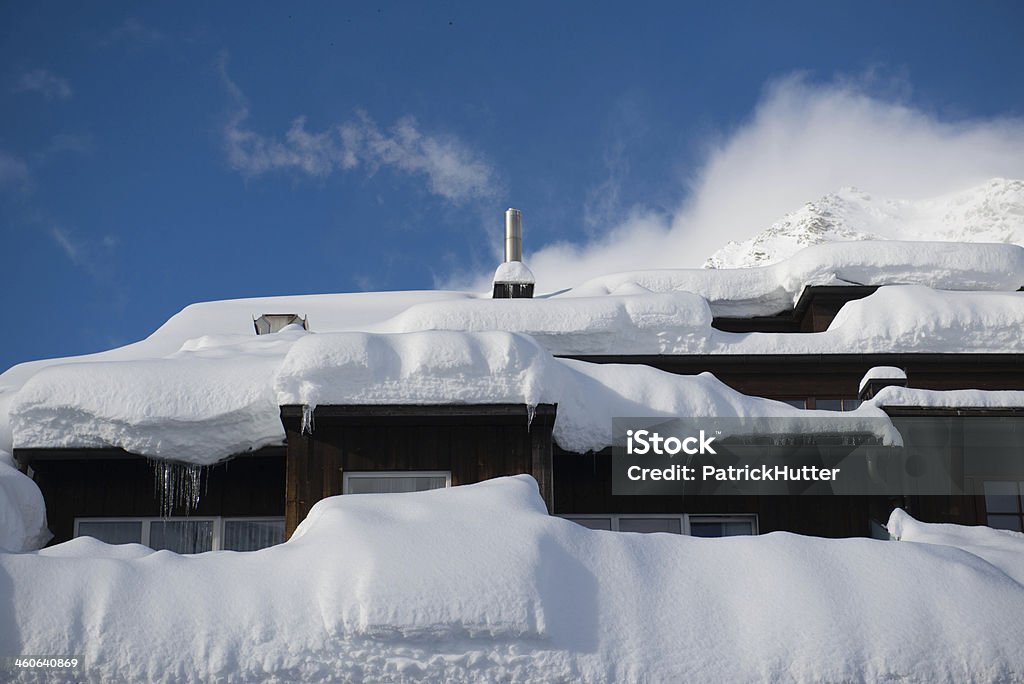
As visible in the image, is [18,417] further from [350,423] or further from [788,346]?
Answer: [788,346]

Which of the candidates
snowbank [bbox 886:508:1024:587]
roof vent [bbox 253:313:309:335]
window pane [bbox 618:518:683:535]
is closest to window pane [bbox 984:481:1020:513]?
snowbank [bbox 886:508:1024:587]

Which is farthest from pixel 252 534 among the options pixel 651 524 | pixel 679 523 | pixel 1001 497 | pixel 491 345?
pixel 1001 497

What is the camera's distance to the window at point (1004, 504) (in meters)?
10.1

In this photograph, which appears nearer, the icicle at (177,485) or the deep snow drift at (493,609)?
the deep snow drift at (493,609)

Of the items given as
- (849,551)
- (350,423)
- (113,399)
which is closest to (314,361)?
(350,423)

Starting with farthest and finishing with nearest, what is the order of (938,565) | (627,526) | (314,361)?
(627,526) → (314,361) → (938,565)

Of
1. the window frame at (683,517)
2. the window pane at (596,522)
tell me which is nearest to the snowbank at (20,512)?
the window frame at (683,517)

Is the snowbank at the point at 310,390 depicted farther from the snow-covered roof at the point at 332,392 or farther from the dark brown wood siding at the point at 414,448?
the dark brown wood siding at the point at 414,448

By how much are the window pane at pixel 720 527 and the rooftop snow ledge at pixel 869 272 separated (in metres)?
3.80

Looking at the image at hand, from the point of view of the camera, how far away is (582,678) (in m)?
6.03

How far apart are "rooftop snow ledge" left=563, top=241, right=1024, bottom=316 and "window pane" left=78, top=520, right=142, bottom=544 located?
7.06 m

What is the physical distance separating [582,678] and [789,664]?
1145mm

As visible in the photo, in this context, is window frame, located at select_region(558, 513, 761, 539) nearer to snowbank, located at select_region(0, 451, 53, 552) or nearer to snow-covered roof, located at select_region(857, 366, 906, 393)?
snow-covered roof, located at select_region(857, 366, 906, 393)

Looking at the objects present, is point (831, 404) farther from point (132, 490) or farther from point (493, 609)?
point (132, 490)
